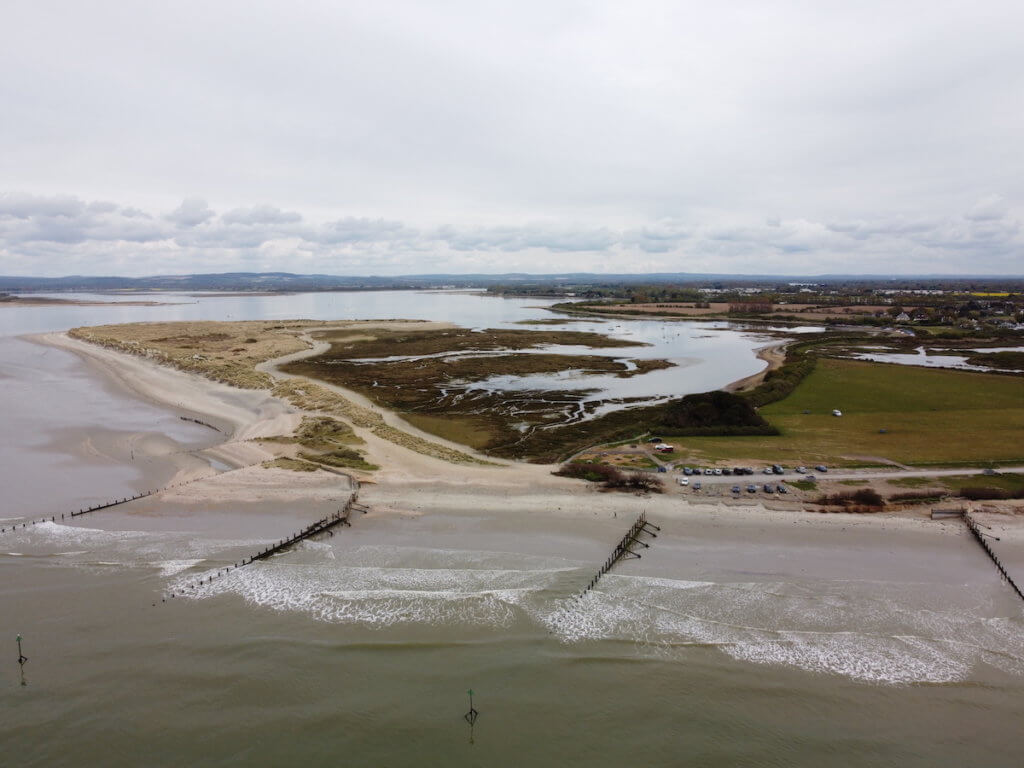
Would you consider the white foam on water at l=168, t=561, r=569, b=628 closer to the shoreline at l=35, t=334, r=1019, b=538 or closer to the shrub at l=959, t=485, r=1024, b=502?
the shoreline at l=35, t=334, r=1019, b=538

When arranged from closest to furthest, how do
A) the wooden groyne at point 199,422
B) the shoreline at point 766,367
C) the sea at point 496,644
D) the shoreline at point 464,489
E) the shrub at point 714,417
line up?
the sea at point 496,644 < the shoreline at point 464,489 < the shrub at point 714,417 < the wooden groyne at point 199,422 < the shoreline at point 766,367

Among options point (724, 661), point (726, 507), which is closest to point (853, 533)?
point (726, 507)

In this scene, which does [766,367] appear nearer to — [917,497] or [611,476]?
[917,497]

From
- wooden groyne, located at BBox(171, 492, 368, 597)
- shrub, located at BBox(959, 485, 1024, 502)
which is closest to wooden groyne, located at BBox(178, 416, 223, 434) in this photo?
wooden groyne, located at BBox(171, 492, 368, 597)

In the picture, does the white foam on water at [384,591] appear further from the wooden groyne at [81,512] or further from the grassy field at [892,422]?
the grassy field at [892,422]

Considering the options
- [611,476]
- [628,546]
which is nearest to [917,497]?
[611,476]

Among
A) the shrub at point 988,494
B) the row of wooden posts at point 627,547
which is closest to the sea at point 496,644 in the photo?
the row of wooden posts at point 627,547

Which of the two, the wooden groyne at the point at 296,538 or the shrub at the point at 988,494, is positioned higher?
the shrub at the point at 988,494
